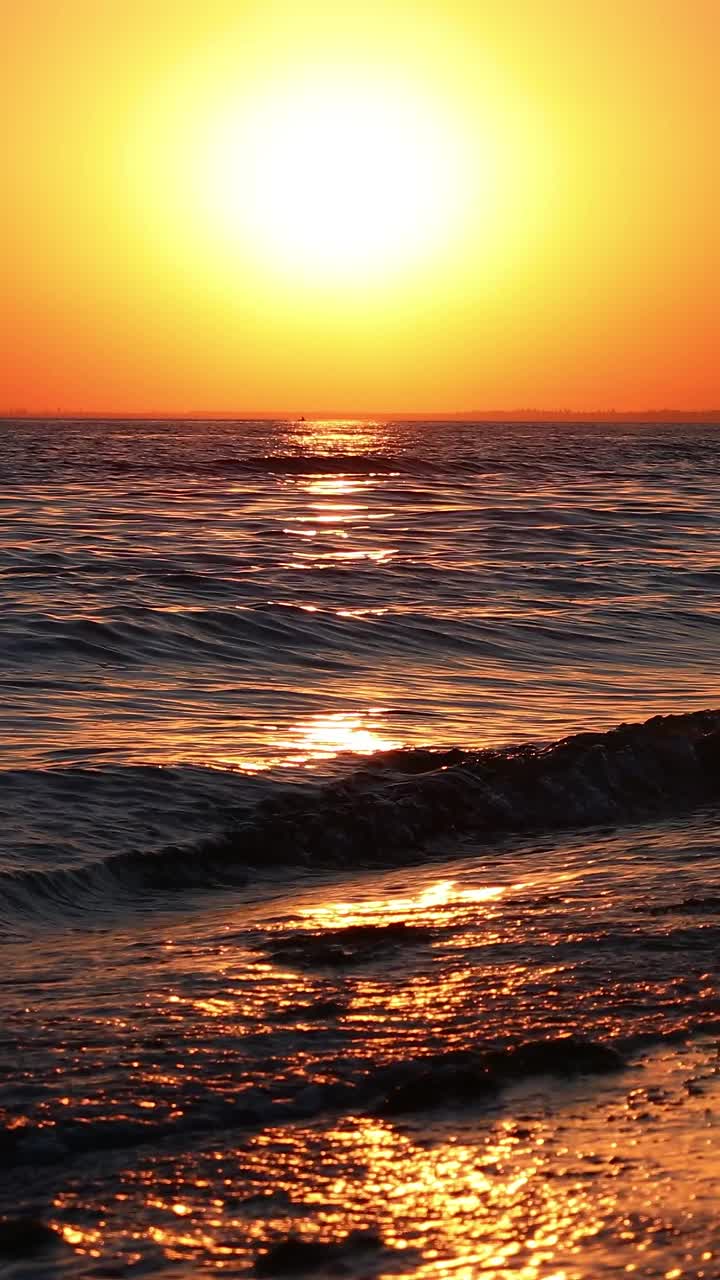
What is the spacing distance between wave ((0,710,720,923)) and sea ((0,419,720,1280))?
3cm

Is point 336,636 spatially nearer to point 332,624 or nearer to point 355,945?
point 332,624

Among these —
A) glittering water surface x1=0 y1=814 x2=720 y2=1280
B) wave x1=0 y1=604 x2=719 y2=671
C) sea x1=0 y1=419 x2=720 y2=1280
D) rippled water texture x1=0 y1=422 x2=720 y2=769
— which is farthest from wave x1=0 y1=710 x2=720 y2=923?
wave x1=0 y1=604 x2=719 y2=671

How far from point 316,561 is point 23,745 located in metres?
16.0

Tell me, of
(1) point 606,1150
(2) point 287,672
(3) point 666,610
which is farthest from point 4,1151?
(3) point 666,610

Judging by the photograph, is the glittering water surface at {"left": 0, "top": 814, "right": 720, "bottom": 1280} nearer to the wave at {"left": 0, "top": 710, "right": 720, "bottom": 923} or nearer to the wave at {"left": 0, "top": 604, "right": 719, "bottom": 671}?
the wave at {"left": 0, "top": 710, "right": 720, "bottom": 923}

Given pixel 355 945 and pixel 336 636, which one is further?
pixel 336 636

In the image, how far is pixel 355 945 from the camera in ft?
20.9

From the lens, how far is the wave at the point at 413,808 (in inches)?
312

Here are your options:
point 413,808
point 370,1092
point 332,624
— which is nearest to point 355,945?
point 370,1092

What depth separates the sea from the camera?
3.88 meters

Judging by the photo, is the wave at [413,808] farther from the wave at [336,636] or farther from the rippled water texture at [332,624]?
the wave at [336,636]

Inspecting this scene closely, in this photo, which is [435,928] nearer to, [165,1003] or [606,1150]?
[165,1003]

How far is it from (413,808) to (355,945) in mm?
3100

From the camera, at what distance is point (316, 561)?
26438 mm
